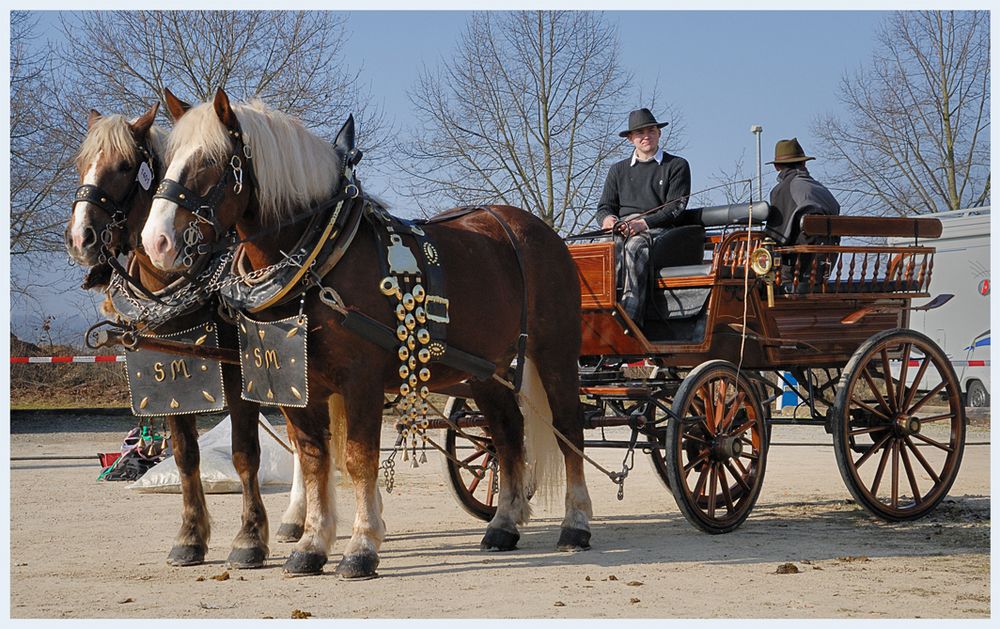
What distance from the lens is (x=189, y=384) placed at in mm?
5812

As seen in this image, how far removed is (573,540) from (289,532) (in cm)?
165

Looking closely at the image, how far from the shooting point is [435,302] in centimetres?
575

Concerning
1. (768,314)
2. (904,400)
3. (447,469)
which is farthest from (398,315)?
(904,400)

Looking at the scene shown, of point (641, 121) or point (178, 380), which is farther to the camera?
point (641, 121)

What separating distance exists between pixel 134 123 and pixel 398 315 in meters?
1.57

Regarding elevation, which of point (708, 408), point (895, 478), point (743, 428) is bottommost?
point (895, 478)

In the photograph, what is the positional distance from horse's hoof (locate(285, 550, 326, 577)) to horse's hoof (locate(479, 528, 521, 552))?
110 centimetres

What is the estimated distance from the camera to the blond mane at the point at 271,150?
5289 millimetres

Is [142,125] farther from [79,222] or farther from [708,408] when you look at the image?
[708,408]

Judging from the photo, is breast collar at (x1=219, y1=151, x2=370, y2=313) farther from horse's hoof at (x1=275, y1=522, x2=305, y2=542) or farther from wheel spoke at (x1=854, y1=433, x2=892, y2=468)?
wheel spoke at (x1=854, y1=433, x2=892, y2=468)

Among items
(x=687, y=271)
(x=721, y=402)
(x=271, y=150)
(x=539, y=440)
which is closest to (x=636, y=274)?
(x=687, y=271)

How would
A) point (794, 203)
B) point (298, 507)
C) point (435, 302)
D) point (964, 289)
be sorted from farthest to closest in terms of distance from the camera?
1. point (964, 289)
2. point (794, 203)
3. point (298, 507)
4. point (435, 302)

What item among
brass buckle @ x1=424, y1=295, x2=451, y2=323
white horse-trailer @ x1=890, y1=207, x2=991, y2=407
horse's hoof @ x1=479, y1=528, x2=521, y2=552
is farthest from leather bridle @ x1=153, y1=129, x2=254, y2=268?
white horse-trailer @ x1=890, y1=207, x2=991, y2=407

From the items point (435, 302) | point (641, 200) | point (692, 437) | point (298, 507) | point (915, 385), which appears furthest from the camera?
point (641, 200)
